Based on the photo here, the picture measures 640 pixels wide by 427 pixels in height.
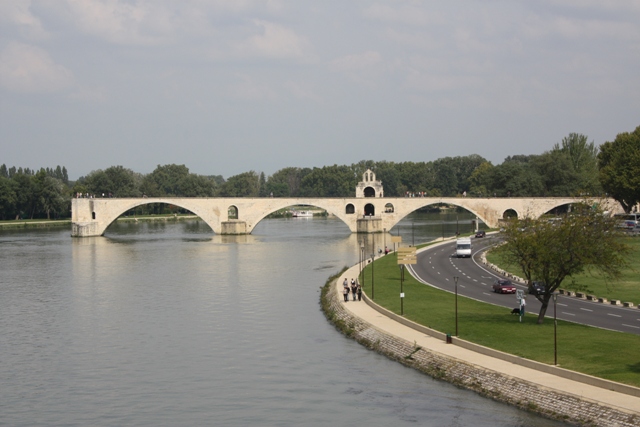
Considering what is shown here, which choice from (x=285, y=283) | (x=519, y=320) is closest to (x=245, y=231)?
(x=285, y=283)

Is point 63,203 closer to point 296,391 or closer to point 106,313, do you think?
point 106,313

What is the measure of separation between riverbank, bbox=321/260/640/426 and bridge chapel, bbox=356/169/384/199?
9233cm

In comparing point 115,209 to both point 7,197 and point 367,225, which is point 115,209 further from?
point 367,225

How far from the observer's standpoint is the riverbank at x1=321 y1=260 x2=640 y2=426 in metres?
25.0

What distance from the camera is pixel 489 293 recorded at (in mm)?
50094

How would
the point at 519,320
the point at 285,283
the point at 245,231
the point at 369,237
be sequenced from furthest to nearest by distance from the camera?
1. the point at 245,231
2. the point at 369,237
3. the point at 285,283
4. the point at 519,320

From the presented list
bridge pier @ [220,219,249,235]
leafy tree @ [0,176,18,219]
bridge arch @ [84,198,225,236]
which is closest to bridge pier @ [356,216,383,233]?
bridge pier @ [220,219,249,235]

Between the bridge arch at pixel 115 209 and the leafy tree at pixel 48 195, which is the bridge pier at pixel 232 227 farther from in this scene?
the leafy tree at pixel 48 195

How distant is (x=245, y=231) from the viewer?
125 meters

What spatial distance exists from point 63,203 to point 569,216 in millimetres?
134200

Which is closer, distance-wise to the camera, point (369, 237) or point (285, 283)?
point (285, 283)

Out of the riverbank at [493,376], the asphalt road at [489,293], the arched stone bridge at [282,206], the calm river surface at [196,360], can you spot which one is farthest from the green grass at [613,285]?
the arched stone bridge at [282,206]

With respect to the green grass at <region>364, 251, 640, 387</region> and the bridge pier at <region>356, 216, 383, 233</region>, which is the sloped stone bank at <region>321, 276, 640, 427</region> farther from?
the bridge pier at <region>356, 216, 383, 233</region>

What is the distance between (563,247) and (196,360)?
1770cm
